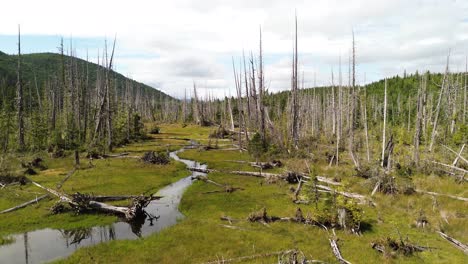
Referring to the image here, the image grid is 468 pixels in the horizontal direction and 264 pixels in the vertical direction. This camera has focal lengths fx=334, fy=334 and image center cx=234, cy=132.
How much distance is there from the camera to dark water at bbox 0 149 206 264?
583 inches

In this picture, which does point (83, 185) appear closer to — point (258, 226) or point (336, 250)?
point (258, 226)

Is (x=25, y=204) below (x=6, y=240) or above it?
above

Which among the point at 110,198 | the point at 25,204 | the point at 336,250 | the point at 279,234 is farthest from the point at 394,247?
the point at 25,204

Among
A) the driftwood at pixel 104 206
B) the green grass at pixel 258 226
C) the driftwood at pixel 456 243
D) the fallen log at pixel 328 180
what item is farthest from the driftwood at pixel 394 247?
the driftwood at pixel 104 206

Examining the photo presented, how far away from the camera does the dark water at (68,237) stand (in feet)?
48.5

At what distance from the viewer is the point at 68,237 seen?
55.4 feet

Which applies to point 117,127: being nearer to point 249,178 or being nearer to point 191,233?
point 249,178

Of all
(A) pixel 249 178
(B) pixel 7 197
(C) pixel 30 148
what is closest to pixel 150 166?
(A) pixel 249 178

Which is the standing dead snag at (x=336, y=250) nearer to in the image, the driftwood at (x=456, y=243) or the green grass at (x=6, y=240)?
the driftwood at (x=456, y=243)

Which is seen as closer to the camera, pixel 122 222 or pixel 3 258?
pixel 3 258

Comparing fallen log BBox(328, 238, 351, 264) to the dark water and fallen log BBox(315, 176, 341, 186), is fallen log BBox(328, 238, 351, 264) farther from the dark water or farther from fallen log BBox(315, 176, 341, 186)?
fallen log BBox(315, 176, 341, 186)

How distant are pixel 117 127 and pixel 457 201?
2017 inches

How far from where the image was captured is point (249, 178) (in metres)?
30.5

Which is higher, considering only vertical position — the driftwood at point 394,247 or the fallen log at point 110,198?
the fallen log at point 110,198
